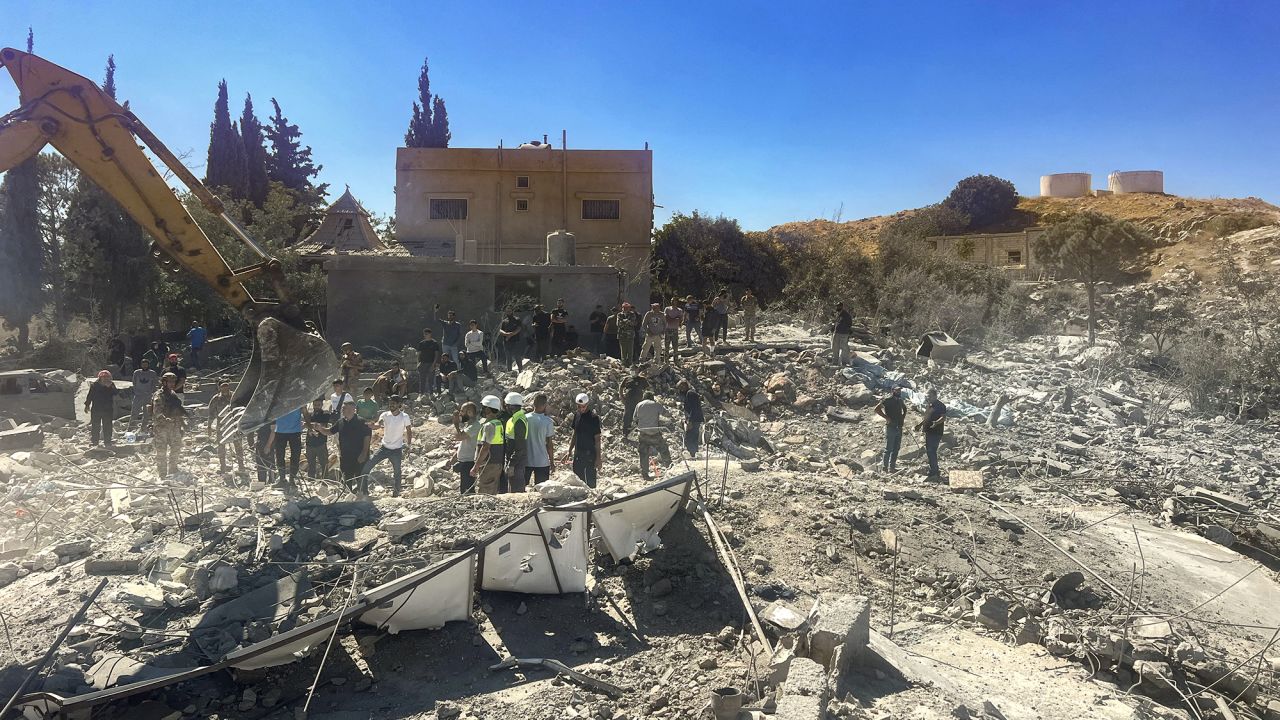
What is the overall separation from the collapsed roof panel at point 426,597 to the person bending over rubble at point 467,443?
2458 millimetres

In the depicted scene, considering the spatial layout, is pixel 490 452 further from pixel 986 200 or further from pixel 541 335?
pixel 986 200

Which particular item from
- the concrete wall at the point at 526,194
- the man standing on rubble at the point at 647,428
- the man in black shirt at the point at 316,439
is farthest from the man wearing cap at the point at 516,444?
the concrete wall at the point at 526,194

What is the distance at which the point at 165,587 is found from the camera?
5.86 metres

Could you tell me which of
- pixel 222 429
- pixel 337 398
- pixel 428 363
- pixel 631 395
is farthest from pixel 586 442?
pixel 428 363

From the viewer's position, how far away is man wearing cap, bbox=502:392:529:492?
26.8ft

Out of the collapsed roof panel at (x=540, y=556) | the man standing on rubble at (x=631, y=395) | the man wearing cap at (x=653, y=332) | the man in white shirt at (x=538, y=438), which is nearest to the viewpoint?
the collapsed roof panel at (x=540, y=556)

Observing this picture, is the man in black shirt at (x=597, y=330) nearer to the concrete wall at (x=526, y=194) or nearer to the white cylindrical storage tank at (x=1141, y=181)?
the concrete wall at (x=526, y=194)

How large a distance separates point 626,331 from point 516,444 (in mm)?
6982

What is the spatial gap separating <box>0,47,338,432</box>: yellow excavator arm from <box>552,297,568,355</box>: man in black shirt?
7469 millimetres

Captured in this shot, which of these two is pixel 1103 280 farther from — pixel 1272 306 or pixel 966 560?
pixel 966 560

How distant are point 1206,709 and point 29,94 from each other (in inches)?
433

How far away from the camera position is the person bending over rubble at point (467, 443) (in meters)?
8.45

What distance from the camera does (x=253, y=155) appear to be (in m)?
37.3

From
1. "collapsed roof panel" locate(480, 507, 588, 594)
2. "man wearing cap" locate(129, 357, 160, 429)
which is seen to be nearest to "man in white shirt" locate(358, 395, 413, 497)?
"collapsed roof panel" locate(480, 507, 588, 594)
